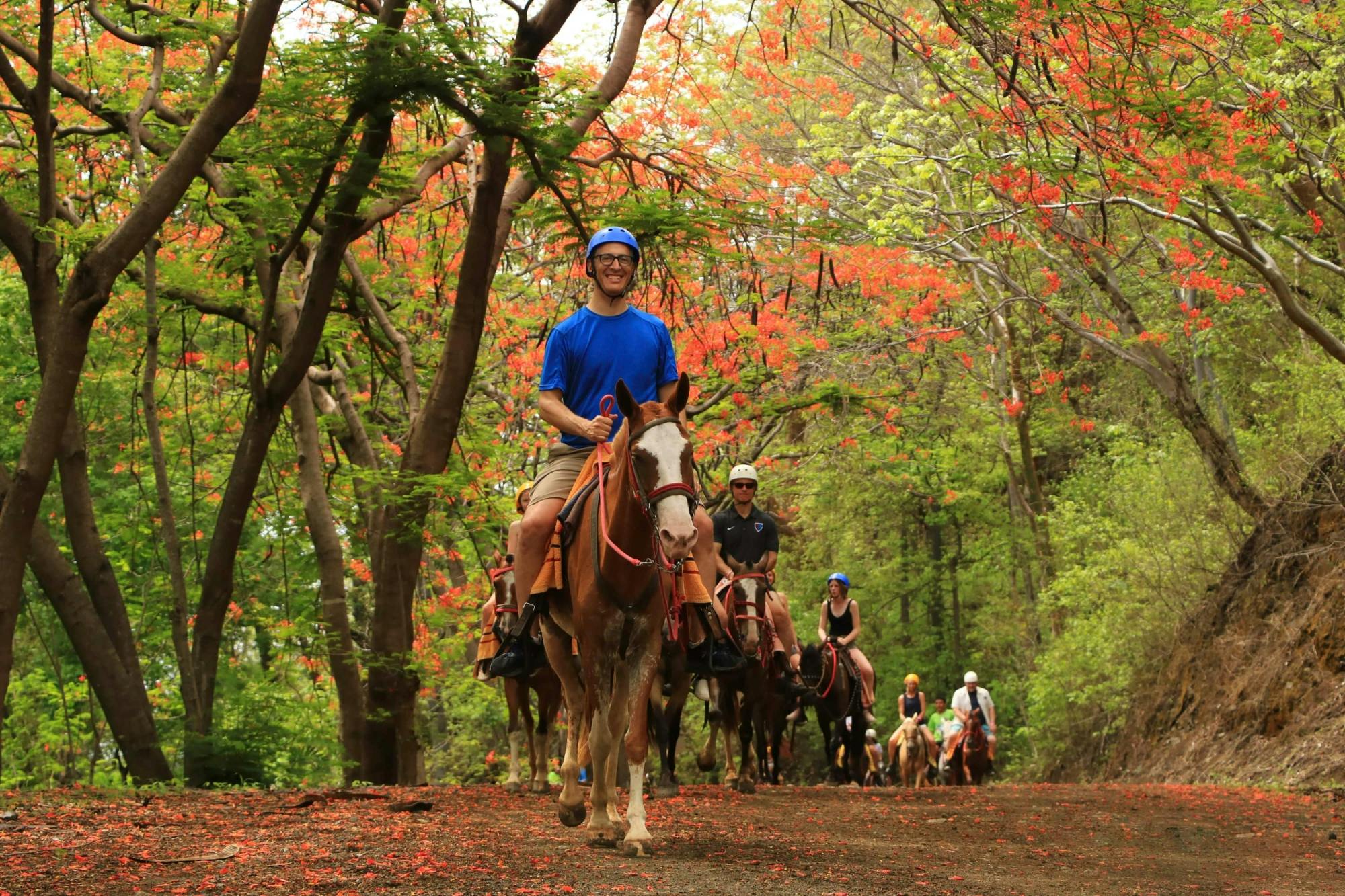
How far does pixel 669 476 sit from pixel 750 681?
30.2 feet

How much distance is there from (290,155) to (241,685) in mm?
14798

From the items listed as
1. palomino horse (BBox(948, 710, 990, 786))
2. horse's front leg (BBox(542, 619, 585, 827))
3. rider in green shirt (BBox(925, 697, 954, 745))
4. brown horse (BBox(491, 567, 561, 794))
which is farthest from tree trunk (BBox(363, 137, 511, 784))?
rider in green shirt (BBox(925, 697, 954, 745))

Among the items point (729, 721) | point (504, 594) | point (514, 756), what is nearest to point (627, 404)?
point (504, 594)

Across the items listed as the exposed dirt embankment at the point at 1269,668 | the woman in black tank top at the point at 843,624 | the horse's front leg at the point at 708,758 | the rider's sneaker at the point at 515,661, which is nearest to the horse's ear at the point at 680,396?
the rider's sneaker at the point at 515,661

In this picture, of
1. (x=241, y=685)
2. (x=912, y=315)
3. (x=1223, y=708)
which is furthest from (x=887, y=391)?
(x=241, y=685)

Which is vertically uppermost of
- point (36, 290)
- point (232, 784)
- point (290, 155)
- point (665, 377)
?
point (290, 155)

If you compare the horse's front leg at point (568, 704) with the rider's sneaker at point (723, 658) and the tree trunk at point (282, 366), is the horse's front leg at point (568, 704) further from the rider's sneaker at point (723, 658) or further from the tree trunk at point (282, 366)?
the tree trunk at point (282, 366)

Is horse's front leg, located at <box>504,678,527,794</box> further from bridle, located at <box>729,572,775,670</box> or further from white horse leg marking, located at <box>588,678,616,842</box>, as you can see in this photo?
white horse leg marking, located at <box>588,678,616,842</box>

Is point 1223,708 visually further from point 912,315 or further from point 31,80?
point 31,80

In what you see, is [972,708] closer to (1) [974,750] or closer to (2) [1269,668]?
(1) [974,750]

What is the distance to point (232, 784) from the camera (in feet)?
52.5

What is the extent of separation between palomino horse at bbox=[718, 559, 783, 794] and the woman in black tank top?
1.14m

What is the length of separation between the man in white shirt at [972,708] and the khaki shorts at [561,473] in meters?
16.4

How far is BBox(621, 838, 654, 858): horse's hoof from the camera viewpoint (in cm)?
800
